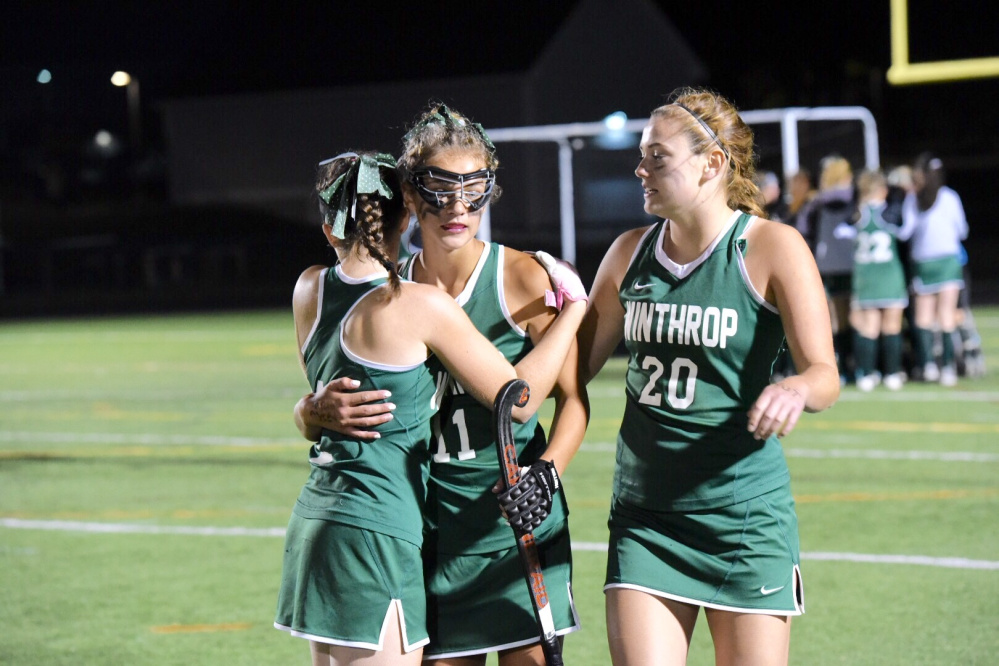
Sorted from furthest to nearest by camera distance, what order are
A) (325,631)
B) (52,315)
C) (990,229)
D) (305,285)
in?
1. (990,229)
2. (52,315)
3. (305,285)
4. (325,631)

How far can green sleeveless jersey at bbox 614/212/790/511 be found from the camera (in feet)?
11.1

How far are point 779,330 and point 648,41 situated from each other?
4030 cm

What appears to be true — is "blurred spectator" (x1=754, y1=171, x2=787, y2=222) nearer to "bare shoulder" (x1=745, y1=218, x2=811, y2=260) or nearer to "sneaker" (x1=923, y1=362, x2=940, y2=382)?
"sneaker" (x1=923, y1=362, x2=940, y2=382)

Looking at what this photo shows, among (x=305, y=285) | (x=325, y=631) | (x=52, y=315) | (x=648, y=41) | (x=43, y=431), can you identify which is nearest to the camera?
(x=325, y=631)

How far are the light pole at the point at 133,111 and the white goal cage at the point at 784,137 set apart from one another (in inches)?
1188

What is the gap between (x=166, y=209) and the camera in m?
45.8

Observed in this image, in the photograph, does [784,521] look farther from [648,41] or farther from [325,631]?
[648,41]

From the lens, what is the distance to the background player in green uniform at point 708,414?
338 centimetres

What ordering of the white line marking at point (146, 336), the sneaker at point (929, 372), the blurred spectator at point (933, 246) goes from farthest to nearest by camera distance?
the white line marking at point (146, 336) → the sneaker at point (929, 372) → the blurred spectator at point (933, 246)

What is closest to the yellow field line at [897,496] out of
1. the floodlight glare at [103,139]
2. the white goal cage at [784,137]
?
the white goal cage at [784,137]

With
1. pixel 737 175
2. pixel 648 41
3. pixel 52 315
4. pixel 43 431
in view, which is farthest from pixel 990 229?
pixel 737 175

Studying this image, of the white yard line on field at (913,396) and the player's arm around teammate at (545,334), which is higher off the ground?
the player's arm around teammate at (545,334)

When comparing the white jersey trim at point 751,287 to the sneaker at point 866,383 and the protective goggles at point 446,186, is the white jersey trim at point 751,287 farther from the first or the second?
the sneaker at point 866,383

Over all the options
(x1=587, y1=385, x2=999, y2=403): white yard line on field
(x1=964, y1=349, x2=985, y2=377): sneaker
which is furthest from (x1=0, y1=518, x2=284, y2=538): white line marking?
(x1=964, y1=349, x2=985, y2=377): sneaker
